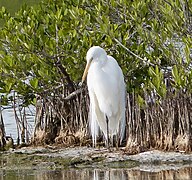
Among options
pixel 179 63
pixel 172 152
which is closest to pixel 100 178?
pixel 172 152

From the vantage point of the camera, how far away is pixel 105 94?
9.98 metres

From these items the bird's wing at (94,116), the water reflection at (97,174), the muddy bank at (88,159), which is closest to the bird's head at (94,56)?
the bird's wing at (94,116)

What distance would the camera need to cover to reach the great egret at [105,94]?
31.7 ft

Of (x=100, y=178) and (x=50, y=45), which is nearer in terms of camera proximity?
(x=100, y=178)

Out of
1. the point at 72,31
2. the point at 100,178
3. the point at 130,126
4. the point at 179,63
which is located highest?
the point at 72,31

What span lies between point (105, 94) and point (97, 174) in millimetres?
2042

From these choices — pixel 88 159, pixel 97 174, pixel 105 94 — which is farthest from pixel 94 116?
pixel 97 174

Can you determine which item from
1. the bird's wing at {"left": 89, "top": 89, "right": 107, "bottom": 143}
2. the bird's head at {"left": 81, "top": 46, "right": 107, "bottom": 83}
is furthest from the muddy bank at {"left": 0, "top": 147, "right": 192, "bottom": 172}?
the bird's head at {"left": 81, "top": 46, "right": 107, "bottom": 83}

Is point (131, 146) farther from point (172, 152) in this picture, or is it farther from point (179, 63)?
point (179, 63)

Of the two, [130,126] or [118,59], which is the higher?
[118,59]

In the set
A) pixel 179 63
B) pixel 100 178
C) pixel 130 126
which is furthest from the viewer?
pixel 130 126

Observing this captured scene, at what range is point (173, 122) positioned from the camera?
29.9ft

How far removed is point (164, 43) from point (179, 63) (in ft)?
1.38

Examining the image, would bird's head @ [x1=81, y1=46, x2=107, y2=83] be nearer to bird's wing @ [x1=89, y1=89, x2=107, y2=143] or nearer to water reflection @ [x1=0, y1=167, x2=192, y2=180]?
bird's wing @ [x1=89, y1=89, x2=107, y2=143]
